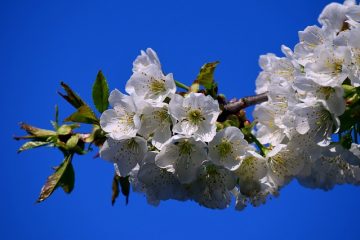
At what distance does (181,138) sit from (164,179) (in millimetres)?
430

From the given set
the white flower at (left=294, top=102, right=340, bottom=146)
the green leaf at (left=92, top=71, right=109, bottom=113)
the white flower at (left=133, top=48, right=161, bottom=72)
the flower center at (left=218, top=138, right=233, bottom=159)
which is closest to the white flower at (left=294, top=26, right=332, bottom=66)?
the white flower at (left=294, top=102, right=340, bottom=146)

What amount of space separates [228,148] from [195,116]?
251 millimetres

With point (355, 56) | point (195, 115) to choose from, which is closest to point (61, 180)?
point (195, 115)

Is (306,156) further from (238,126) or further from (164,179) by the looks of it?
(164,179)

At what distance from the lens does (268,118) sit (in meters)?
2.53

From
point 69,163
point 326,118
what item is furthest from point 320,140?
point 69,163

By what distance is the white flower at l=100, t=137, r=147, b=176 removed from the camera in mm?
2359

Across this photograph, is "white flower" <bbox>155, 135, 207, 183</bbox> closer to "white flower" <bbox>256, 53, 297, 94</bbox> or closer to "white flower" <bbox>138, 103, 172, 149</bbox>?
"white flower" <bbox>138, 103, 172, 149</bbox>

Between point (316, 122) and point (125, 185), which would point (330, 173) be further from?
point (125, 185)

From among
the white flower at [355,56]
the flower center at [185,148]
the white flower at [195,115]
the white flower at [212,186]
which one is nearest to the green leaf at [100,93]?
the white flower at [195,115]

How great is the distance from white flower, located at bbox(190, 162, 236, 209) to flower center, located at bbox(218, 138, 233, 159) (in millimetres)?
96

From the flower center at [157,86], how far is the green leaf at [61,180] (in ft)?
2.22

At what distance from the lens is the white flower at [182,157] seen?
221 centimetres

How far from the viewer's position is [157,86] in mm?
2473
